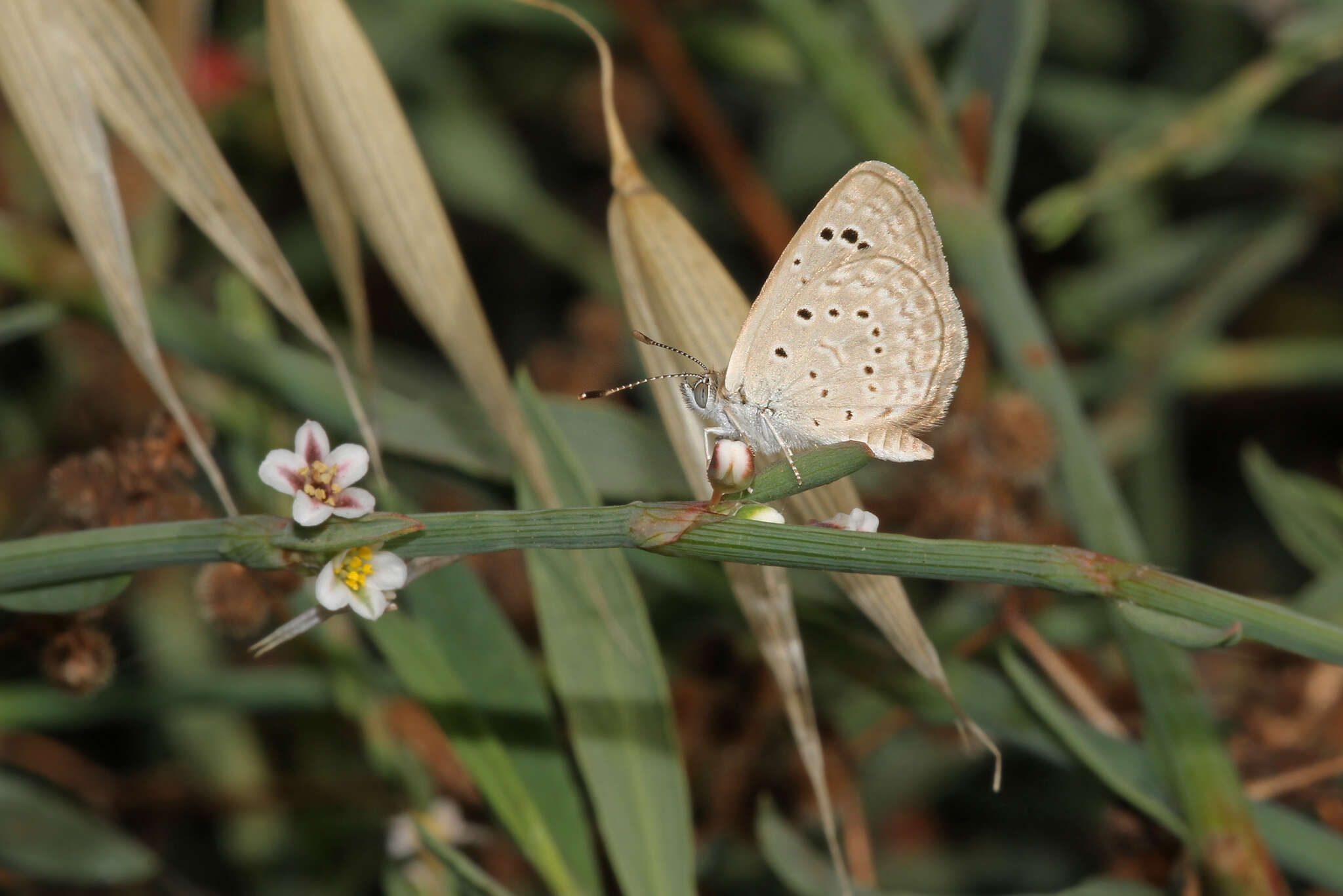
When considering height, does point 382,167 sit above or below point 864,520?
above

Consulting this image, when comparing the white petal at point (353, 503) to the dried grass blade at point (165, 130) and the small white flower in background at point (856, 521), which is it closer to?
the dried grass blade at point (165, 130)

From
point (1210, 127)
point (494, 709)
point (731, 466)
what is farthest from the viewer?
point (1210, 127)

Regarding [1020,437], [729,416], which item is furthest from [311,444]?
[1020,437]

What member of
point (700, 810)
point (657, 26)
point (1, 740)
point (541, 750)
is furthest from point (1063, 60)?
point (1, 740)

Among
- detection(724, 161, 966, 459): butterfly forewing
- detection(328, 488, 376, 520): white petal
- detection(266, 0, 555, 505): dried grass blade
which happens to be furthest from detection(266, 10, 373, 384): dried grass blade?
detection(724, 161, 966, 459): butterfly forewing

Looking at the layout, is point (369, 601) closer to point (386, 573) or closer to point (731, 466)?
point (386, 573)

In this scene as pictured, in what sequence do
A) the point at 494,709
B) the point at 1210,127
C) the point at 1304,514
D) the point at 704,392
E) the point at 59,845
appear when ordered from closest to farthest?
the point at 704,392
the point at 494,709
the point at 59,845
the point at 1304,514
the point at 1210,127

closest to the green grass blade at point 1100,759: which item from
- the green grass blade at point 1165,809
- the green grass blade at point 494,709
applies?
the green grass blade at point 1165,809

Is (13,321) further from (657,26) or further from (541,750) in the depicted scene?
(657,26)
